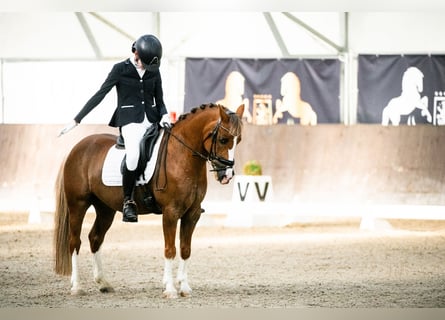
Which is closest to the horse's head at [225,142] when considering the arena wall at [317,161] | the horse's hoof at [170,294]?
the horse's hoof at [170,294]

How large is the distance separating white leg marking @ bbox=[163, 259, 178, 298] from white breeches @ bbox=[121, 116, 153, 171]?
46 centimetres

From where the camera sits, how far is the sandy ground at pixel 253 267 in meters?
4.69

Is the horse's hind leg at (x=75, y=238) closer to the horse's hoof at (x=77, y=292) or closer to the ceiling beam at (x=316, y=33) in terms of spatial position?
the horse's hoof at (x=77, y=292)

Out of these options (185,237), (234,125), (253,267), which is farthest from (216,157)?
(253,267)

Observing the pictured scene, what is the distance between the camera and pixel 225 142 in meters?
4.37

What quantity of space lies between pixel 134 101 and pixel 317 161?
3.82 m

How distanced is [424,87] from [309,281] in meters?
1.92

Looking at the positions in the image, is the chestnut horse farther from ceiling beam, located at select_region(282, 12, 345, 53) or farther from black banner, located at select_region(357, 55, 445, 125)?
ceiling beam, located at select_region(282, 12, 345, 53)

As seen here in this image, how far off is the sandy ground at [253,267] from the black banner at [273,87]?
3.07ft

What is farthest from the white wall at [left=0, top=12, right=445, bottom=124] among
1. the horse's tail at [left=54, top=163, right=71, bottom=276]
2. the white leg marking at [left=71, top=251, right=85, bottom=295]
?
the white leg marking at [left=71, top=251, right=85, bottom=295]

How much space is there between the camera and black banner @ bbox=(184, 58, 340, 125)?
26.8 ft

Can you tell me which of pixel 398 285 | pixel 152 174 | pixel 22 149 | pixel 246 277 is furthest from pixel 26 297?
pixel 22 149

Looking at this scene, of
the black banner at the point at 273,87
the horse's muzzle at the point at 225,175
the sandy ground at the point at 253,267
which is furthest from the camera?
the black banner at the point at 273,87

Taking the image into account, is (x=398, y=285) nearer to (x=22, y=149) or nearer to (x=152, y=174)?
(x=152, y=174)
